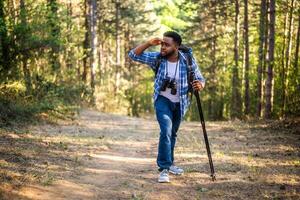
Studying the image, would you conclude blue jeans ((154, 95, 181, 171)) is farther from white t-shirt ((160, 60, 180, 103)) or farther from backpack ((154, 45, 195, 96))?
backpack ((154, 45, 195, 96))

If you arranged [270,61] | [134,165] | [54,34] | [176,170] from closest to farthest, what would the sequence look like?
[176,170]
[134,165]
[270,61]
[54,34]

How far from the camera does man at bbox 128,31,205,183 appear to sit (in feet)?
24.6

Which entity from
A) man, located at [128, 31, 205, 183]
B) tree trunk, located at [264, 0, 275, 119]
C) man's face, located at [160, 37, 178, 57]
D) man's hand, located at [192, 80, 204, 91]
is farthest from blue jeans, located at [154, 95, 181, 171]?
tree trunk, located at [264, 0, 275, 119]

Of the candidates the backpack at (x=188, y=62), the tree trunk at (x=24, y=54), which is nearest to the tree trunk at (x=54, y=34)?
the tree trunk at (x=24, y=54)

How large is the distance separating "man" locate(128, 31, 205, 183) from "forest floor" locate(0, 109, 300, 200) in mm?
586

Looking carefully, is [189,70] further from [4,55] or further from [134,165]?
[4,55]

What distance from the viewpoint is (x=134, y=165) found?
9344 mm

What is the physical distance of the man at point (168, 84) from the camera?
7492 millimetres

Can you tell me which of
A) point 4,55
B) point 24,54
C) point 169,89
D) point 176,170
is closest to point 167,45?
point 169,89

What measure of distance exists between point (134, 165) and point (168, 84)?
252 cm

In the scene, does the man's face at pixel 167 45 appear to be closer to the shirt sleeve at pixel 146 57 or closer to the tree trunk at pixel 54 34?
the shirt sleeve at pixel 146 57

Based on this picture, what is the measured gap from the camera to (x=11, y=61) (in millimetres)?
15977


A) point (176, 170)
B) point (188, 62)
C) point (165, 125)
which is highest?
point (188, 62)

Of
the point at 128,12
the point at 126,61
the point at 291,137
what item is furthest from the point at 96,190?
the point at 126,61
